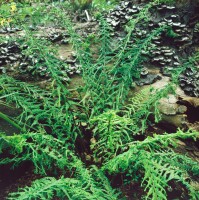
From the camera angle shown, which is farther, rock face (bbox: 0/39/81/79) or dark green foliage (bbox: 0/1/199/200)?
rock face (bbox: 0/39/81/79)

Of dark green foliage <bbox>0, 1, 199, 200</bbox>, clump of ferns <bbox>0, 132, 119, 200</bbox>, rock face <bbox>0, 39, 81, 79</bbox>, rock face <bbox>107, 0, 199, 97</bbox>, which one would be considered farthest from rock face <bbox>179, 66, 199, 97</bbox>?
clump of ferns <bbox>0, 132, 119, 200</bbox>

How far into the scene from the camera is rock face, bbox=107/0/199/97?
3.11 m

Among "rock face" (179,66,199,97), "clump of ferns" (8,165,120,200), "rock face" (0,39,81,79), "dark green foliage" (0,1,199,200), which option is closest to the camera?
"clump of ferns" (8,165,120,200)

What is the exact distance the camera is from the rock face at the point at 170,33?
3111 millimetres

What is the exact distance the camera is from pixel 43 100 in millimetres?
2459

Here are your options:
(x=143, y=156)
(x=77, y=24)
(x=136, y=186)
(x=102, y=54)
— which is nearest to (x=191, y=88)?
(x=102, y=54)

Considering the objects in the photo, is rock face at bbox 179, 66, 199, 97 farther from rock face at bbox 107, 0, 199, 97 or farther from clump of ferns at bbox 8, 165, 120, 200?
clump of ferns at bbox 8, 165, 120, 200

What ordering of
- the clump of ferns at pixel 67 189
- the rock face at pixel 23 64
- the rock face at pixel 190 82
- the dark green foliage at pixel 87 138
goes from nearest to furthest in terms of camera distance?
the clump of ferns at pixel 67 189 → the dark green foliage at pixel 87 138 → the rock face at pixel 190 82 → the rock face at pixel 23 64

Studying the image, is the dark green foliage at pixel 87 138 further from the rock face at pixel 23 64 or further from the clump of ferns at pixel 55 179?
the rock face at pixel 23 64

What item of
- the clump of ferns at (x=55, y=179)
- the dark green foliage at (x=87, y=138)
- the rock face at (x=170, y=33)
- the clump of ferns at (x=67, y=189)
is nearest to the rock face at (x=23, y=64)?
the dark green foliage at (x=87, y=138)

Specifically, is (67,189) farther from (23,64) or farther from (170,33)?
(170,33)

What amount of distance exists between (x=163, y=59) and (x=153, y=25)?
0.58m

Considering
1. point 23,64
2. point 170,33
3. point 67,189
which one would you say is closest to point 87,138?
point 67,189

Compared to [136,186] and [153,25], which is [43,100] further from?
[153,25]
